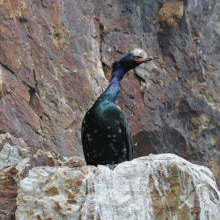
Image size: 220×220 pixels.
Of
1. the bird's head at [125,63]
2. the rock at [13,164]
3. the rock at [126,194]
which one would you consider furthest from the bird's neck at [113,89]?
the rock at [126,194]

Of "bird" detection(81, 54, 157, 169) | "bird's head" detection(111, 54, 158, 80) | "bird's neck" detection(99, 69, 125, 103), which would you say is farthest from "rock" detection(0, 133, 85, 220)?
"bird's head" detection(111, 54, 158, 80)

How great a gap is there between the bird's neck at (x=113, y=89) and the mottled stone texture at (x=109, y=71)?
849 millimetres

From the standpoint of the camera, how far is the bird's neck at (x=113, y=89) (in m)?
4.80

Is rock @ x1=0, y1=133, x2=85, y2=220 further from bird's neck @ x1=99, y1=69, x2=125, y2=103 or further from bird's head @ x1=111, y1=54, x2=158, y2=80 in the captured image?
bird's head @ x1=111, y1=54, x2=158, y2=80

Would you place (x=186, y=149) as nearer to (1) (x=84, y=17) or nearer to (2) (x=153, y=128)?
(2) (x=153, y=128)

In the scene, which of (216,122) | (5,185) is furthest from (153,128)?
(5,185)

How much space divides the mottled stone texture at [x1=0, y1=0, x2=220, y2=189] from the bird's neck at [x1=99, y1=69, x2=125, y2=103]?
85 centimetres

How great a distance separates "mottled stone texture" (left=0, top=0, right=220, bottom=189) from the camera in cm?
508

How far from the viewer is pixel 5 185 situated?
3.76 meters

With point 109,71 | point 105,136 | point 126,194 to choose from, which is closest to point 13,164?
point 105,136

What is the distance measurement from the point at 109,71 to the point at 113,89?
181cm

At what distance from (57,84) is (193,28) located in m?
3.13

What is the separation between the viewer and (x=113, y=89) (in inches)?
197

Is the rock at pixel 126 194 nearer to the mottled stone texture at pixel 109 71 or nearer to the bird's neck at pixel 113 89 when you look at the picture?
the mottled stone texture at pixel 109 71
